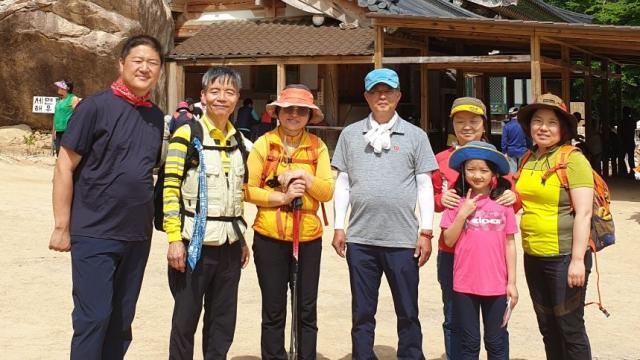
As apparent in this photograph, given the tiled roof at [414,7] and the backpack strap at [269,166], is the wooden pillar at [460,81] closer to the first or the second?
the tiled roof at [414,7]

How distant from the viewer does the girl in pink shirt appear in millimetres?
3760

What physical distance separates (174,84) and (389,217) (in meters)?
12.8

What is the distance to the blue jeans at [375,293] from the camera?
4.03 meters

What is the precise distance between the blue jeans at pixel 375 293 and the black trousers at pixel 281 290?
23cm

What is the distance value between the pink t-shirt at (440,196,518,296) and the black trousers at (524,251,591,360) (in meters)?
0.20

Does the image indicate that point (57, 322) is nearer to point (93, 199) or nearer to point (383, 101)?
point (93, 199)

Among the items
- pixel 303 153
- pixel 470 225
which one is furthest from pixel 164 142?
pixel 470 225

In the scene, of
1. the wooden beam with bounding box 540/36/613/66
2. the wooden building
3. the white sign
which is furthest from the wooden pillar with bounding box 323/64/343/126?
the white sign

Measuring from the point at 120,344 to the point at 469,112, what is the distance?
2.21 m

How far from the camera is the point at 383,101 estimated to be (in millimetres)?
4098

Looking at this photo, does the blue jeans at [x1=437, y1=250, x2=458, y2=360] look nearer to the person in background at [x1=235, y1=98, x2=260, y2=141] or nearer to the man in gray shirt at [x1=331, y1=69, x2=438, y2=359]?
the man in gray shirt at [x1=331, y1=69, x2=438, y2=359]

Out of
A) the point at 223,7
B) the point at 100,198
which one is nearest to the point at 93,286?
the point at 100,198

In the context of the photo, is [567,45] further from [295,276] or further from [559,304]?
[295,276]

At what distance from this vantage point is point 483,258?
376cm
